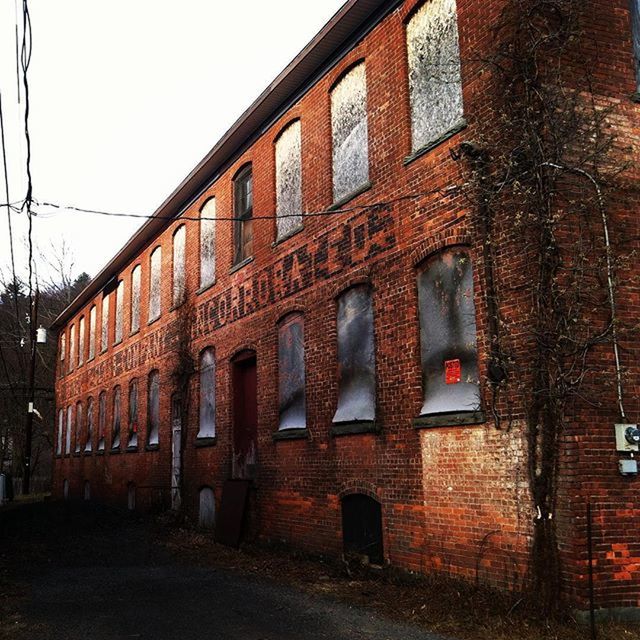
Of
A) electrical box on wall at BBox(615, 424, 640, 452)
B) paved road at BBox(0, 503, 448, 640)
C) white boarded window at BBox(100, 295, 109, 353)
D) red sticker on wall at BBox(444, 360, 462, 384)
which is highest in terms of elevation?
white boarded window at BBox(100, 295, 109, 353)

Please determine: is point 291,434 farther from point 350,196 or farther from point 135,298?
point 135,298

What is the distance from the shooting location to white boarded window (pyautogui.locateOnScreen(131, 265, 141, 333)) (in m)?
22.2

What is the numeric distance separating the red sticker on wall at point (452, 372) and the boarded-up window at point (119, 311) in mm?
16543

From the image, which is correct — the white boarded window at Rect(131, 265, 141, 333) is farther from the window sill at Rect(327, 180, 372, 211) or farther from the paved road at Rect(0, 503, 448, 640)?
the window sill at Rect(327, 180, 372, 211)

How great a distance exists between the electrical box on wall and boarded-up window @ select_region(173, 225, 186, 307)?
12.4m

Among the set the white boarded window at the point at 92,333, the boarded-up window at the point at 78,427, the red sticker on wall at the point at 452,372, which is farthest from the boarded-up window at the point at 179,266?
the boarded-up window at the point at 78,427

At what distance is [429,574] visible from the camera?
29.1 feet

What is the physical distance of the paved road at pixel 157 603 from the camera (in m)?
7.26

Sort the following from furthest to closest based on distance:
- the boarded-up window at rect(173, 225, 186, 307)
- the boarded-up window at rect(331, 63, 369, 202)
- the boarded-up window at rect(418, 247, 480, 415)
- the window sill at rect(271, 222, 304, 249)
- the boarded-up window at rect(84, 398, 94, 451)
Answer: the boarded-up window at rect(84, 398, 94, 451) → the boarded-up window at rect(173, 225, 186, 307) → the window sill at rect(271, 222, 304, 249) → the boarded-up window at rect(331, 63, 369, 202) → the boarded-up window at rect(418, 247, 480, 415)

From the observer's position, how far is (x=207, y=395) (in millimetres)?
16562

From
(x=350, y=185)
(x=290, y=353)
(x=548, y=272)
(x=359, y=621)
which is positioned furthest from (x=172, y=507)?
(x=548, y=272)

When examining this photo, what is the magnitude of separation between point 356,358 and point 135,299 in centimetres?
1324

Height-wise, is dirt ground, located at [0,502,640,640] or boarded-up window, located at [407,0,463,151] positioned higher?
boarded-up window, located at [407,0,463,151]

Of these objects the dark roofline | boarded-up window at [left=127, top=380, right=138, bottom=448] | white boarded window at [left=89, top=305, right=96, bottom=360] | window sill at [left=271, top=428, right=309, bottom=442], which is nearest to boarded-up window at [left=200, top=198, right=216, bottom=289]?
the dark roofline
